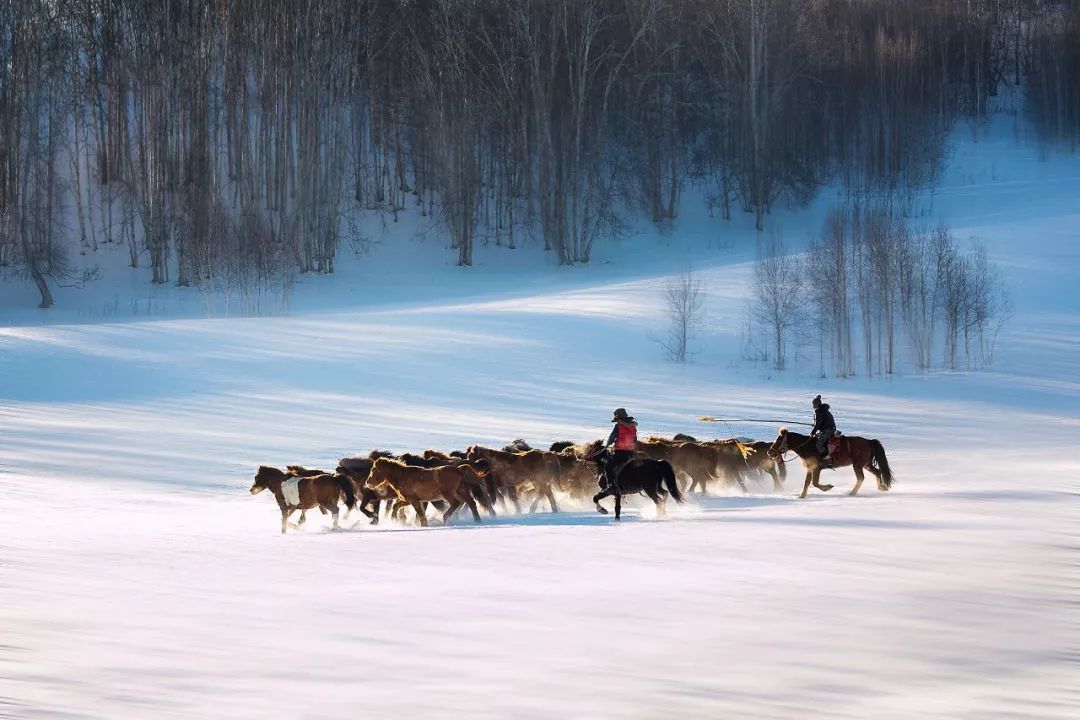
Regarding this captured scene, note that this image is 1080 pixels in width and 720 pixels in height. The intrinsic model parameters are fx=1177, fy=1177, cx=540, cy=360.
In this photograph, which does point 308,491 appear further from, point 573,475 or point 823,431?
point 823,431

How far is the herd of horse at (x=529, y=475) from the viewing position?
46.0 feet

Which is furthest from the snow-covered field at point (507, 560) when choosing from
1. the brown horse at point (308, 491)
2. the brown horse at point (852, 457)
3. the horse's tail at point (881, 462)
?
the brown horse at point (308, 491)

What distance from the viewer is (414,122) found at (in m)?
53.8

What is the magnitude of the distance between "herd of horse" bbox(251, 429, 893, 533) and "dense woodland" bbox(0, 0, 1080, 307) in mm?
24448

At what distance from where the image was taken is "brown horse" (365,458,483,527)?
14008 millimetres

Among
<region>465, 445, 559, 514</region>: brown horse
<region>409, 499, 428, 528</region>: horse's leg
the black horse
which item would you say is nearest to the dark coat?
the black horse

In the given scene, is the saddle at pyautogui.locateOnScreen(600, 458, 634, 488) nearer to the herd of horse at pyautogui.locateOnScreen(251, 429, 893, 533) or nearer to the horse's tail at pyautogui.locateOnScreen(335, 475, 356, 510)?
the herd of horse at pyautogui.locateOnScreen(251, 429, 893, 533)

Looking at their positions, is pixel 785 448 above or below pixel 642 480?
above

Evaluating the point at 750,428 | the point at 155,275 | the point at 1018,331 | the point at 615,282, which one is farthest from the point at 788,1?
the point at 750,428

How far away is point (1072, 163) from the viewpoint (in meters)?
61.0

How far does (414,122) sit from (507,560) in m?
44.9

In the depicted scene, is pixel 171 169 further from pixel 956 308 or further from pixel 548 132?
pixel 956 308

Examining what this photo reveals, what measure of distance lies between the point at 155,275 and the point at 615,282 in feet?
59.1

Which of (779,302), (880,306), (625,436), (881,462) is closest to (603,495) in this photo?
(625,436)
